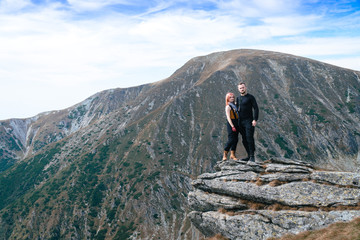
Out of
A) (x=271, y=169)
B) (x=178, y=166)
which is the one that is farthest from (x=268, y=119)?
(x=271, y=169)

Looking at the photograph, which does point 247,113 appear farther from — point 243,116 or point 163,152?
point 163,152

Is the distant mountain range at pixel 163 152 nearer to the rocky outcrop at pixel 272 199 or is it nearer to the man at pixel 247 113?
the rocky outcrop at pixel 272 199

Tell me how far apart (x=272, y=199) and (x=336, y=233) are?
4.55 m

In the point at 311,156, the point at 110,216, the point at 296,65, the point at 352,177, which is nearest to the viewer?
the point at 352,177

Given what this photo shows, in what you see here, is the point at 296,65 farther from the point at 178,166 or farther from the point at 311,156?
the point at 178,166

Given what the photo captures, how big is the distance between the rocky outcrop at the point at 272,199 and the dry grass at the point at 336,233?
469 mm

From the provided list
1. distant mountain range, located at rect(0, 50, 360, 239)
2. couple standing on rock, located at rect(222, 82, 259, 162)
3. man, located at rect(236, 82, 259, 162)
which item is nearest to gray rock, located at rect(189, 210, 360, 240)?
couple standing on rock, located at rect(222, 82, 259, 162)

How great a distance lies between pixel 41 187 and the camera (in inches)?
5354

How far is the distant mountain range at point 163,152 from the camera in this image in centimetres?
11200

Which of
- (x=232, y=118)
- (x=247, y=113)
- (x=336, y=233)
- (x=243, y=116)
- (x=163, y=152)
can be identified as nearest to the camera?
(x=336, y=233)

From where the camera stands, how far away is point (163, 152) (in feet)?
456

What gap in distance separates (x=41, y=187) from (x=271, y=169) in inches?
6156

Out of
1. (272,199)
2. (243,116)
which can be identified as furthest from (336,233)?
(243,116)

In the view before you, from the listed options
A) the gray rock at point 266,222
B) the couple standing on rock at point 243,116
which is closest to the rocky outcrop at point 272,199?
the gray rock at point 266,222
